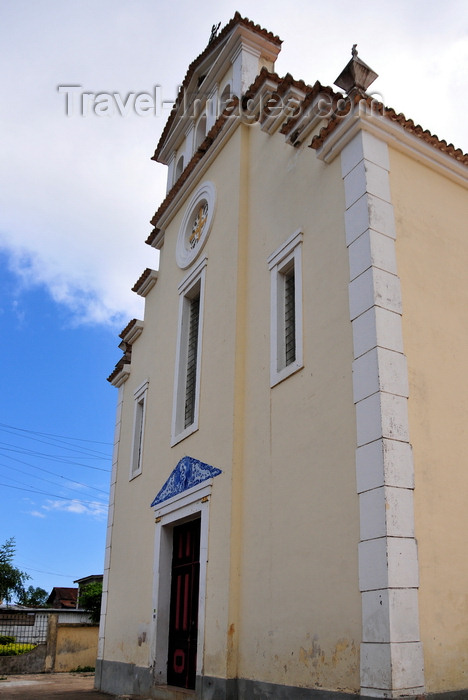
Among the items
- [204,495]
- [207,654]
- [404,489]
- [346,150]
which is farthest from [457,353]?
[207,654]

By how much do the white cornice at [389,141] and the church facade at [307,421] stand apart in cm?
3

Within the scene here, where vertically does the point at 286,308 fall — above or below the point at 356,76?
below

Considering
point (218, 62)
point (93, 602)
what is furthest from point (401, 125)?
point (93, 602)

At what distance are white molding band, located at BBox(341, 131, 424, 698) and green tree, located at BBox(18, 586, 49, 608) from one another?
45.2 m

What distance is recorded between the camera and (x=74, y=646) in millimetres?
18531

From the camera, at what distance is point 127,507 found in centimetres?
1345

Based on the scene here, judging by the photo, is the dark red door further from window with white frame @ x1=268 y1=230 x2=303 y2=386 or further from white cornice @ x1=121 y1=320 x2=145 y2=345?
white cornice @ x1=121 y1=320 x2=145 y2=345

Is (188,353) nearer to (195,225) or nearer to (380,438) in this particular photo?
(195,225)

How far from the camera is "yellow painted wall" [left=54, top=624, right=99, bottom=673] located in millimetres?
18266

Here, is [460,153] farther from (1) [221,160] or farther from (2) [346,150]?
(1) [221,160]

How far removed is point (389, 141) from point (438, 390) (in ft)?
10.4

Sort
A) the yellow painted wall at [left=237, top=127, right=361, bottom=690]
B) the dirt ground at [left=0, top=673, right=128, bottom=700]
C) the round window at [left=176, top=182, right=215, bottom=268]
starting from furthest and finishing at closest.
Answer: the round window at [left=176, top=182, right=215, bottom=268] → the dirt ground at [left=0, top=673, right=128, bottom=700] → the yellow painted wall at [left=237, top=127, right=361, bottom=690]

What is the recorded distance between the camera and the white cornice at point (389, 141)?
804 centimetres

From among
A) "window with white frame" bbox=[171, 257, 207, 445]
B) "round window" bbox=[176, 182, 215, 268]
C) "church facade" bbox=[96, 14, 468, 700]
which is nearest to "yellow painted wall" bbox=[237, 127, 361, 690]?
"church facade" bbox=[96, 14, 468, 700]
